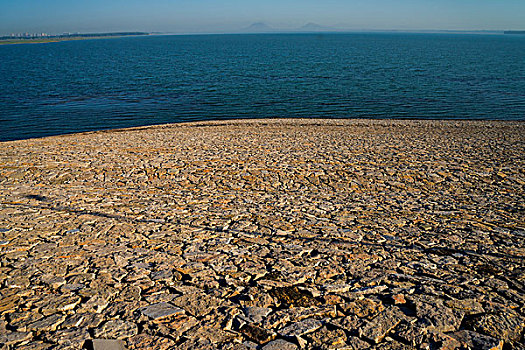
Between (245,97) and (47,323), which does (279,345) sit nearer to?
(47,323)

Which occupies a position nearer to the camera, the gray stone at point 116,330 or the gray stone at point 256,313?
the gray stone at point 116,330

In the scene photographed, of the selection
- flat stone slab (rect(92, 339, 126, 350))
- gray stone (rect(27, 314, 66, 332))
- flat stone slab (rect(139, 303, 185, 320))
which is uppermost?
gray stone (rect(27, 314, 66, 332))

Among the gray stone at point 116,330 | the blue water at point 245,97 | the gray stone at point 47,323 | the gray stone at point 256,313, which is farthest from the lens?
the blue water at point 245,97

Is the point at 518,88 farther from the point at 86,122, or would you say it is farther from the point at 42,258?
the point at 42,258

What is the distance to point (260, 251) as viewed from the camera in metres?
8.02

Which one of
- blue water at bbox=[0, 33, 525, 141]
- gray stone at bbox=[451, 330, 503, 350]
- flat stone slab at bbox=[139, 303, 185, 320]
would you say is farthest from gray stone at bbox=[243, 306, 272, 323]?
blue water at bbox=[0, 33, 525, 141]

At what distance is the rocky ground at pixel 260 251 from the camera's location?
5578mm

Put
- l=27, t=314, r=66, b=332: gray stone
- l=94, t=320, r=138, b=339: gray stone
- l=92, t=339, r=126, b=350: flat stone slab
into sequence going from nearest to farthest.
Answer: l=92, t=339, r=126, b=350: flat stone slab → l=94, t=320, r=138, b=339: gray stone → l=27, t=314, r=66, b=332: gray stone

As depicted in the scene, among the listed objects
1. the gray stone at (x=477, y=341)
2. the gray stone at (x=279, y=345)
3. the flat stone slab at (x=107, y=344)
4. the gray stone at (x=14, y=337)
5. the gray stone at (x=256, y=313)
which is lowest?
the gray stone at (x=477, y=341)

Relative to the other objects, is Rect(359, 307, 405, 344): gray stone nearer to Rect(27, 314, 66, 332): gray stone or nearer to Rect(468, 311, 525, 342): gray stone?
Rect(468, 311, 525, 342): gray stone

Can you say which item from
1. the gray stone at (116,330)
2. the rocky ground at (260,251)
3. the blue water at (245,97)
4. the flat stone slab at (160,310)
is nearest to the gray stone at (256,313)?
the rocky ground at (260,251)

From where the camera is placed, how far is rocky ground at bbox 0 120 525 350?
5.58m

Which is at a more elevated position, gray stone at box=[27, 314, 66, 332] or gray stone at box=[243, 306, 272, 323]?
gray stone at box=[27, 314, 66, 332]

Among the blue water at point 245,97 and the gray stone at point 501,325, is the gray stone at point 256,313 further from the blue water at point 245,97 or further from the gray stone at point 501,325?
the blue water at point 245,97
